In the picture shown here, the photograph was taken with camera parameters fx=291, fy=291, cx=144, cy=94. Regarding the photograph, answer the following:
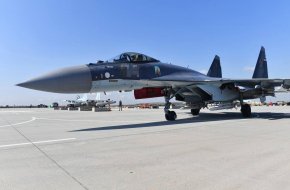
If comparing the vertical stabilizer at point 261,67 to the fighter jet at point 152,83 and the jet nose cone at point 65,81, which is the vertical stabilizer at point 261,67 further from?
the jet nose cone at point 65,81

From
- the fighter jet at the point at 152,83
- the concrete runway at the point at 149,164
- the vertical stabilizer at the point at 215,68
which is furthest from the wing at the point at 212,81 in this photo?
the concrete runway at the point at 149,164

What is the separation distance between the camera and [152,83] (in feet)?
44.1

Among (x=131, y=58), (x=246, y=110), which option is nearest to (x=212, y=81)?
(x=246, y=110)

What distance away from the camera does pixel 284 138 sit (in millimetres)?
7406

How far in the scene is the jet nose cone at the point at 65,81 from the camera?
9766mm

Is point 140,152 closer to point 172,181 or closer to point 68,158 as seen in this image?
point 68,158

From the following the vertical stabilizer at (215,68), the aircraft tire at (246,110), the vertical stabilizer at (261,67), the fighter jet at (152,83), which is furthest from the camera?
the vertical stabilizer at (215,68)

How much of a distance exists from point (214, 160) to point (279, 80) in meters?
11.5

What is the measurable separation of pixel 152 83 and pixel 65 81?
4.51 meters

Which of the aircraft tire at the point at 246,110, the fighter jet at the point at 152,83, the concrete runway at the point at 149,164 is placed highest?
the fighter jet at the point at 152,83

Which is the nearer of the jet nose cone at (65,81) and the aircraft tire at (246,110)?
the jet nose cone at (65,81)

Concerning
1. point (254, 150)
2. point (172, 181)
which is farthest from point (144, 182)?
point (254, 150)

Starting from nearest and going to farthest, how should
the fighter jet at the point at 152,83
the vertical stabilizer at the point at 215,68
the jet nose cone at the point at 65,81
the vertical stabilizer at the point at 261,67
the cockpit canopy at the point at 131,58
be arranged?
the jet nose cone at the point at 65,81, the fighter jet at the point at 152,83, the cockpit canopy at the point at 131,58, the vertical stabilizer at the point at 261,67, the vertical stabilizer at the point at 215,68

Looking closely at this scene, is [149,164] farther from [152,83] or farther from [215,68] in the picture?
[215,68]
